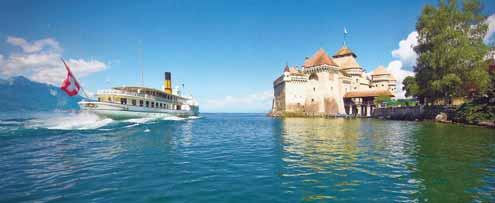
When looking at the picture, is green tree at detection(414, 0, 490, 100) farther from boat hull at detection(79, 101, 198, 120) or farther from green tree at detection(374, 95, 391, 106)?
boat hull at detection(79, 101, 198, 120)

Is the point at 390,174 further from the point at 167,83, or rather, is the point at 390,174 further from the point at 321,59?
the point at 321,59

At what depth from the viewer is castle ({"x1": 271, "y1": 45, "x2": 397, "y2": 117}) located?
7625 cm

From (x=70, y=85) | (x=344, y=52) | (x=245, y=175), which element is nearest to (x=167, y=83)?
(x=70, y=85)

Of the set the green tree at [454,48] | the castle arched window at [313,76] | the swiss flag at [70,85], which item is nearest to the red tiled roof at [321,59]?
the castle arched window at [313,76]

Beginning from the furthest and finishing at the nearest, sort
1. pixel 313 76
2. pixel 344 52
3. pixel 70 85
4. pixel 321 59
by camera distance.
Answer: pixel 344 52
pixel 321 59
pixel 313 76
pixel 70 85

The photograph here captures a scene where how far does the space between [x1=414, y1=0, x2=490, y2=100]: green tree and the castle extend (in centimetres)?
2783

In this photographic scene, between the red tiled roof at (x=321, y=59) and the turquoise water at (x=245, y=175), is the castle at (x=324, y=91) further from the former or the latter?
the turquoise water at (x=245, y=175)

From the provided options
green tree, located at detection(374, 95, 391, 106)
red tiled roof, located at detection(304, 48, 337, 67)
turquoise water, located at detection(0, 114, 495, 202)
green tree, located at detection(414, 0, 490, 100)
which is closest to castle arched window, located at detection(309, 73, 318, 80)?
red tiled roof, located at detection(304, 48, 337, 67)

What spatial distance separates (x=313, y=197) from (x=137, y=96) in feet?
145

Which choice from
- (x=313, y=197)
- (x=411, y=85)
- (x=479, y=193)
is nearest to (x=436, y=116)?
(x=411, y=85)

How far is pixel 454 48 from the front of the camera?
4034 centimetres

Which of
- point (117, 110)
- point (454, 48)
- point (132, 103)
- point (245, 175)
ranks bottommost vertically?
point (245, 175)

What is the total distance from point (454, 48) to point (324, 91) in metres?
38.5

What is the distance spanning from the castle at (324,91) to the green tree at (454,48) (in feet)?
91.3
